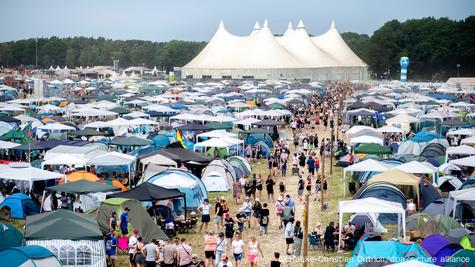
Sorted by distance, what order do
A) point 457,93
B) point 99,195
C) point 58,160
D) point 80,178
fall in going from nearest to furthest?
point 99,195
point 80,178
point 58,160
point 457,93

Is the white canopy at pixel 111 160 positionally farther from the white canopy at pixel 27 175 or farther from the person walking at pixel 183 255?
the person walking at pixel 183 255

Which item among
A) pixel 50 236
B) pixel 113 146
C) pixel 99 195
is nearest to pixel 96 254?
pixel 50 236

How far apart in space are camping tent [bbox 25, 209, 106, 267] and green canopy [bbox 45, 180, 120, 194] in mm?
3333

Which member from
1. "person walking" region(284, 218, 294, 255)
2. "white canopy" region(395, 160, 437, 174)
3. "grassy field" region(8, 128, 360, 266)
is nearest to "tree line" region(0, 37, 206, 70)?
"grassy field" region(8, 128, 360, 266)

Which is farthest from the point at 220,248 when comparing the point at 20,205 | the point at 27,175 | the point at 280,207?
the point at 27,175

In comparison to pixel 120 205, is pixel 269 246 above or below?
below

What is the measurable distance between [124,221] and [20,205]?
3.85 m

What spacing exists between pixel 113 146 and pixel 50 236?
43.4ft

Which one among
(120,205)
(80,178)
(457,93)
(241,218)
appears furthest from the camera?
(457,93)

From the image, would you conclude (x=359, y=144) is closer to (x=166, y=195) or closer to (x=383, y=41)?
(x=166, y=195)

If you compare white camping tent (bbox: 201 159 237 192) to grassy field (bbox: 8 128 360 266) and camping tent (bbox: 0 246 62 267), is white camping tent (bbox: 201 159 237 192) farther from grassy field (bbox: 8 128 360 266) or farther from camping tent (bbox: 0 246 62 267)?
camping tent (bbox: 0 246 62 267)

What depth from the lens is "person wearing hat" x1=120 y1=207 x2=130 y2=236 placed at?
13.7 meters

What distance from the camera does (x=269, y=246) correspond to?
571 inches

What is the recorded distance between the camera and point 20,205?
643 inches
